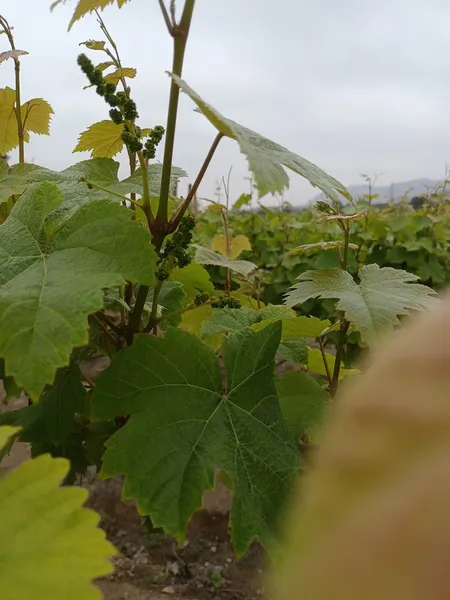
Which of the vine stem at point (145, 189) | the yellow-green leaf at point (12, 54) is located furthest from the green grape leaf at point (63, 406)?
the yellow-green leaf at point (12, 54)

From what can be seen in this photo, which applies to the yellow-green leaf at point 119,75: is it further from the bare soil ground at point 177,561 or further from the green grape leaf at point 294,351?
the bare soil ground at point 177,561

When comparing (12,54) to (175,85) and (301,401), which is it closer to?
(175,85)

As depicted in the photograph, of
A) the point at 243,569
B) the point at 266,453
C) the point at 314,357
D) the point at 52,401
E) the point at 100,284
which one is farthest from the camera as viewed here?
the point at 243,569

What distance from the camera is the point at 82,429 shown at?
3.63 ft

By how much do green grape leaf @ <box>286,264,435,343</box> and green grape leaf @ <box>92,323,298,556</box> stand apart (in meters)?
0.15

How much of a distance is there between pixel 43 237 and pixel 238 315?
0.43 m

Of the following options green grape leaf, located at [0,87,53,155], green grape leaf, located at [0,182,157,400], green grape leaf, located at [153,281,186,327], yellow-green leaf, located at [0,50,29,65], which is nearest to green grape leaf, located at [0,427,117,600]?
green grape leaf, located at [0,182,157,400]

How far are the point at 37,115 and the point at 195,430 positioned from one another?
1.12 metres

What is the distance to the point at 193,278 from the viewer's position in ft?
4.18

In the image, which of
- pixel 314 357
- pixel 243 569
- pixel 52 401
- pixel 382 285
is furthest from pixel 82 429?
pixel 243 569

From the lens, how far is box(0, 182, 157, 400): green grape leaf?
60 centimetres

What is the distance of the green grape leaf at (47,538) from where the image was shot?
0.39 m

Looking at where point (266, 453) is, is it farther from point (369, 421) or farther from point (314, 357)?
point (369, 421)

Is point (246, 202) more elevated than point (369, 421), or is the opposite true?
point (246, 202)
